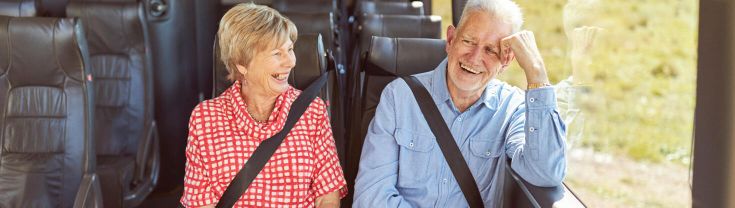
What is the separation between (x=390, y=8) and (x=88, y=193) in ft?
11.1

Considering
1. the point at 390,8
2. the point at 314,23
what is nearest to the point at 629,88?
the point at 314,23

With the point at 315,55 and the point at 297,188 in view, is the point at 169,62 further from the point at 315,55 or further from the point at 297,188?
the point at 297,188

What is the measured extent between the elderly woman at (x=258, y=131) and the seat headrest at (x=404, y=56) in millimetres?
367

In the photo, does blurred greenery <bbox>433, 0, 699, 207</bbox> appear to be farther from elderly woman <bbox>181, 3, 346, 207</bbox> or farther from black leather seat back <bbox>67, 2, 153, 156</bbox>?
black leather seat back <bbox>67, 2, 153, 156</bbox>

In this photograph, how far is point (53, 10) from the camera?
436 centimetres

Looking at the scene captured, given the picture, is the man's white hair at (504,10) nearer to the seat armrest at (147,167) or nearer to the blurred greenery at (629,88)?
the blurred greenery at (629,88)

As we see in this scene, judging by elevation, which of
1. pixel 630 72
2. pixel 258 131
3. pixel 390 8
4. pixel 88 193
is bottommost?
pixel 88 193

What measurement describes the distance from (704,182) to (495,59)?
34.4 inches

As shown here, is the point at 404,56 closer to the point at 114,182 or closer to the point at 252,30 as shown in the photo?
the point at 252,30

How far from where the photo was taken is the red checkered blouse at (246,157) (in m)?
2.27

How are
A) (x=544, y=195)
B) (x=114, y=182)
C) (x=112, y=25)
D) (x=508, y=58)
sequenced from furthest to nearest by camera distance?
(x=112, y=25) → (x=114, y=182) → (x=508, y=58) → (x=544, y=195)

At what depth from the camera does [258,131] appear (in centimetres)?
230

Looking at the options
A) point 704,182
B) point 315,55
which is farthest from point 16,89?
point 704,182

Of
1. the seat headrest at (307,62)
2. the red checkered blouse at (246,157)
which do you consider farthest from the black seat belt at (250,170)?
the seat headrest at (307,62)
